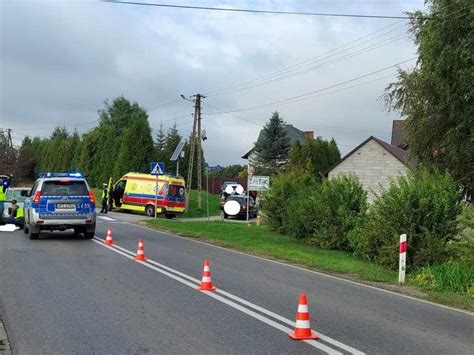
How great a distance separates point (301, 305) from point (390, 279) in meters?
6.15

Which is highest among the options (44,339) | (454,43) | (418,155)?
(454,43)

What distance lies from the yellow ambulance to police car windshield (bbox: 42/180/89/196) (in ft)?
63.3

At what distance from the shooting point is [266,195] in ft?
82.5

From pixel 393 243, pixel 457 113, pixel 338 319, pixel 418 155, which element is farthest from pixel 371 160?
pixel 338 319

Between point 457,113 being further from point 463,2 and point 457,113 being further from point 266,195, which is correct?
point 266,195

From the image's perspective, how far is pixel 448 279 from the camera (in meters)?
11.6

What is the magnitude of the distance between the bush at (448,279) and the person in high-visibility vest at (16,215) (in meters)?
15.7

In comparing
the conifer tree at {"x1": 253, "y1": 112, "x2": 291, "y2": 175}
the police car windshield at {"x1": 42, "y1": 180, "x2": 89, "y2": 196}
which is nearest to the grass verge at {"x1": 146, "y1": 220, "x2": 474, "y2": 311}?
the police car windshield at {"x1": 42, "y1": 180, "x2": 89, "y2": 196}

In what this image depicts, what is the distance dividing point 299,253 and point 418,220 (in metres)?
3.49

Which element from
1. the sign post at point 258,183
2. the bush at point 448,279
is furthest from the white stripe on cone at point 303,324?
the sign post at point 258,183

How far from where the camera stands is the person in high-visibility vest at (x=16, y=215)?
2231 centimetres

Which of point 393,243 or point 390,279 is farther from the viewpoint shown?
point 393,243

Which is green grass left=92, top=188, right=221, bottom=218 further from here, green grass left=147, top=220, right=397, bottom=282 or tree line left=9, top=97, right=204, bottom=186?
green grass left=147, top=220, right=397, bottom=282

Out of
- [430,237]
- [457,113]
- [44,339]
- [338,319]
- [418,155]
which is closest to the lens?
[44,339]
